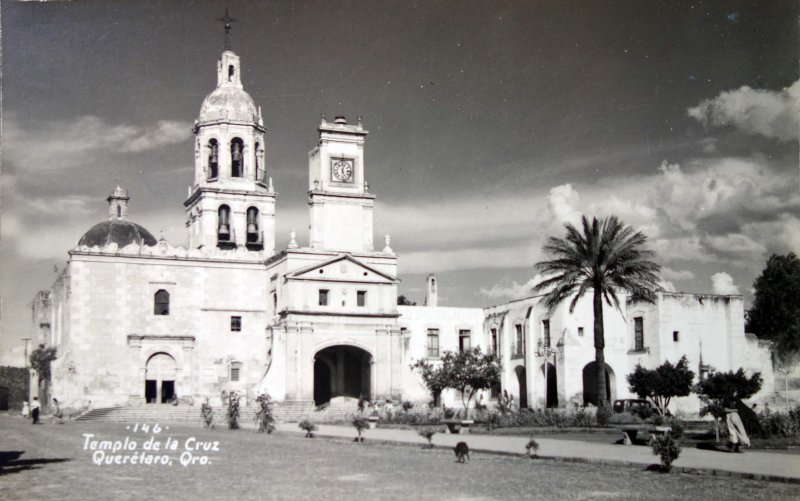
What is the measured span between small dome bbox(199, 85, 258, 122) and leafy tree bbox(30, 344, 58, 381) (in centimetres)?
1498

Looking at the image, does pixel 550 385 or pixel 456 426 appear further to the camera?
pixel 550 385

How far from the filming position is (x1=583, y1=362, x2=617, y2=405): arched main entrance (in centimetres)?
4672

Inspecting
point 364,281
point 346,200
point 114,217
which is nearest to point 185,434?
point 364,281

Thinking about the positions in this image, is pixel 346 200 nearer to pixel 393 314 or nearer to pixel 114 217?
pixel 393 314

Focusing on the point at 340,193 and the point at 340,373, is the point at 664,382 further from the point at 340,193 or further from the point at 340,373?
the point at 340,193

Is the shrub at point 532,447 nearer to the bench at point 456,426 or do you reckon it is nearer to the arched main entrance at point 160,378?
the bench at point 456,426

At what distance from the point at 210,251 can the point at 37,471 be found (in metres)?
31.9

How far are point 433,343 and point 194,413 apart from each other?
16761 mm

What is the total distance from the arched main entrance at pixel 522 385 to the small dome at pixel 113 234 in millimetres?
23647

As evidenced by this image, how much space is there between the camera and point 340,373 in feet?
166

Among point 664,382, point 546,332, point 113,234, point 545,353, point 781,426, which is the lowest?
point 781,426

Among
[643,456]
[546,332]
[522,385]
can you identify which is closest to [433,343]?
[522,385]

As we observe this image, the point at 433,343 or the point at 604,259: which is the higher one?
the point at 604,259

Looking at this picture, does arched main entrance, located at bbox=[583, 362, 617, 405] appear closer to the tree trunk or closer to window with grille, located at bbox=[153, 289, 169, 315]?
the tree trunk
